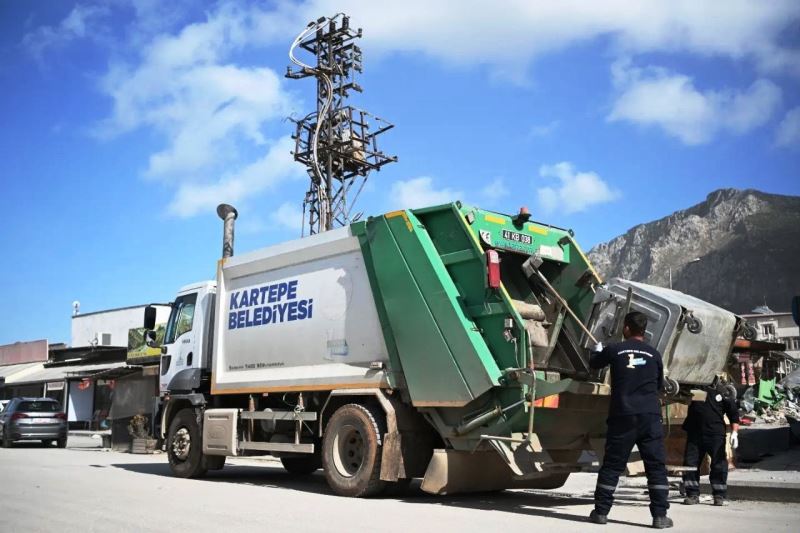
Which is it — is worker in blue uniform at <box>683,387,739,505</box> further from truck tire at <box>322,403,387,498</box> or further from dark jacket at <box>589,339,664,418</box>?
truck tire at <box>322,403,387,498</box>

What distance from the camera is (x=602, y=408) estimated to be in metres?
8.02

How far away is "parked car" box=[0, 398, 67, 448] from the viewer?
21234 millimetres

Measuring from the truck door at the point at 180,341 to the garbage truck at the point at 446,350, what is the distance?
1.80 meters

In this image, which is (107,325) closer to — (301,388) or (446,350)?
(301,388)

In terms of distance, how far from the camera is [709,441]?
791 centimetres

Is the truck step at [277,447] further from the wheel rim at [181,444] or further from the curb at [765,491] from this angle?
the curb at [765,491]

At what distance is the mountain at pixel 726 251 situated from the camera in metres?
103

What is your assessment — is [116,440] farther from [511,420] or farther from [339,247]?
[511,420]

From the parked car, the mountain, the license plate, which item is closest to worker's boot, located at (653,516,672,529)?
the license plate

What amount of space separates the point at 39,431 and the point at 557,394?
1857 cm

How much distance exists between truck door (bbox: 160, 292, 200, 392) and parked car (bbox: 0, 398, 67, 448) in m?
11.5

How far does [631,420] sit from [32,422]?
19.5 m

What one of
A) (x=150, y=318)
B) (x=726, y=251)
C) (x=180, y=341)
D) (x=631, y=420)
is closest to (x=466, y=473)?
(x=631, y=420)

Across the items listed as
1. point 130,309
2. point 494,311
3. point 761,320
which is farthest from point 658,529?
point 761,320
